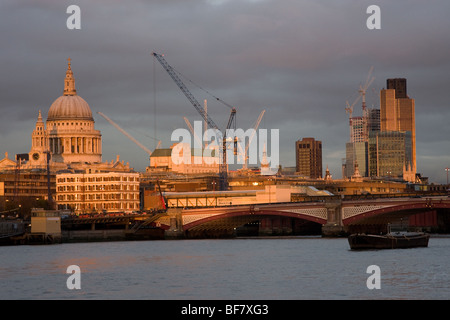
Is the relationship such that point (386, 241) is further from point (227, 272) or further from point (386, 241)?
point (227, 272)

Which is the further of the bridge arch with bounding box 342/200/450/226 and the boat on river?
the bridge arch with bounding box 342/200/450/226

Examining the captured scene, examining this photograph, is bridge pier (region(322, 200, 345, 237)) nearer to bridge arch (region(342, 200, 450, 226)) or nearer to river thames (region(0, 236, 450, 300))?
bridge arch (region(342, 200, 450, 226))

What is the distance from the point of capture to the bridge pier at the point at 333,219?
469 feet

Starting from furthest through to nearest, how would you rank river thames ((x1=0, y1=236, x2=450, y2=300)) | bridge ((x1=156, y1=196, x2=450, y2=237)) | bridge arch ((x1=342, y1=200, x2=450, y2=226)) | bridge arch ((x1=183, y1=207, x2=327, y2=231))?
bridge arch ((x1=183, y1=207, x2=327, y2=231))
bridge ((x1=156, y1=196, x2=450, y2=237))
bridge arch ((x1=342, y1=200, x2=450, y2=226))
river thames ((x1=0, y1=236, x2=450, y2=300))

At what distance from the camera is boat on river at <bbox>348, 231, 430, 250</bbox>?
114 meters

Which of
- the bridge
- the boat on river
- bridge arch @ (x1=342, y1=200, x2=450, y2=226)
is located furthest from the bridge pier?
the boat on river

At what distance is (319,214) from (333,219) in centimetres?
210

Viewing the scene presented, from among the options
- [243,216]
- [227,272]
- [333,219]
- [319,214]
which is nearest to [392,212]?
[333,219]

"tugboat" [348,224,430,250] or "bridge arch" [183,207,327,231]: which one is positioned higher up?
"bridge arch" [183,207,327,231]

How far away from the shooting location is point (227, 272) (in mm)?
85188

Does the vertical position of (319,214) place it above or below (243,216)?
above

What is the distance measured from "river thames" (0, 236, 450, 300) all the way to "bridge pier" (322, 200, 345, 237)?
20931 millimetres

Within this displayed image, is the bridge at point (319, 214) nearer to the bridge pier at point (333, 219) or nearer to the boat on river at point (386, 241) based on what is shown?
the bridge pier at point (333, 219)

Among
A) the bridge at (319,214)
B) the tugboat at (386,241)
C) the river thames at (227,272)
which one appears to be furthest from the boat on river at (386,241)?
the bridge at (319,214)
